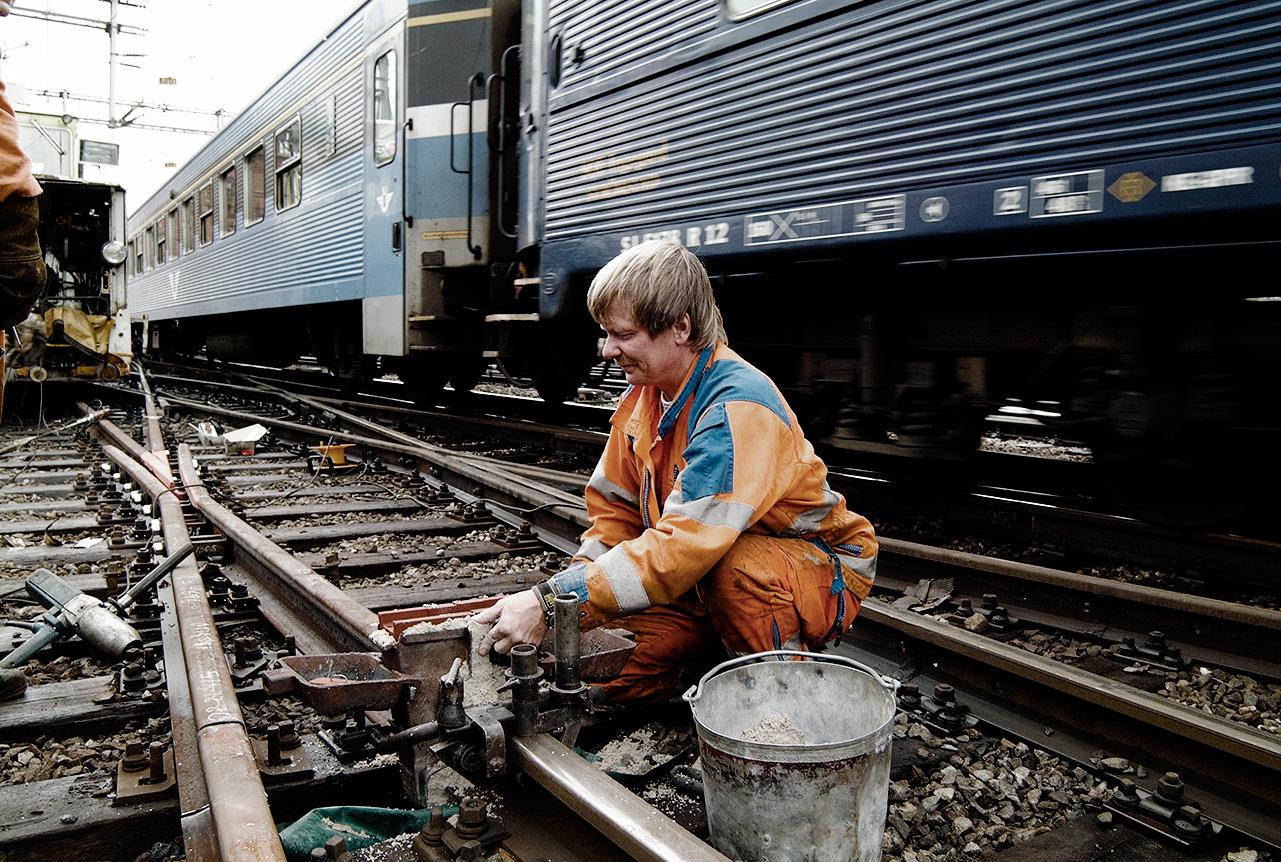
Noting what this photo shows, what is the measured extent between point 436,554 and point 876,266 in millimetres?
2322

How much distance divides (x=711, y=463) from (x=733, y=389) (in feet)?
0.65

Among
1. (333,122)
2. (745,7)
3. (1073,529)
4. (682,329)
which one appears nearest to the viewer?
(682,329)

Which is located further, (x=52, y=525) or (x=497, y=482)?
(x=497, y=482)

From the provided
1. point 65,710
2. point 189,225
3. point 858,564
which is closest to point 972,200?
point 858,564

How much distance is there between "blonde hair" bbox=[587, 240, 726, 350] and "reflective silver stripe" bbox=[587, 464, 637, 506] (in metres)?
0.50

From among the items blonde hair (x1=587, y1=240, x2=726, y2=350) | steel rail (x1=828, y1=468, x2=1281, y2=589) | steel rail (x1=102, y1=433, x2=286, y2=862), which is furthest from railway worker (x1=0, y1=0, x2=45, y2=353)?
steel rail (x1=828, y1=468, x2=1281, y2=589)

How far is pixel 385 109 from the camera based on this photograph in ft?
29.1

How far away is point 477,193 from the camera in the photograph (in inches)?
325

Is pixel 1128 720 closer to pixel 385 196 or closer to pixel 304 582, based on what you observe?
pixel 304 582

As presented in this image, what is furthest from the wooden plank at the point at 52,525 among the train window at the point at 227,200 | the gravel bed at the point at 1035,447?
the train window at the point at 227,200

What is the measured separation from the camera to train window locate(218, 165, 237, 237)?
47.6 ft

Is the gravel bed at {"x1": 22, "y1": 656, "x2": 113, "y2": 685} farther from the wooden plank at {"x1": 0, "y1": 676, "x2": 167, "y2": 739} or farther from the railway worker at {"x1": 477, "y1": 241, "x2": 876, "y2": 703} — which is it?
the railway worker at {"x1": 477, "y1": 241, "x2": 876, "y2": 703}

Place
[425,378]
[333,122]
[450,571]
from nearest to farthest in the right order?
[450,571]
[333,122]
[425,378]

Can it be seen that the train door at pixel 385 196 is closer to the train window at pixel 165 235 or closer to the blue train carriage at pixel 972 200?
the blue train carriage at pixel 972 200
